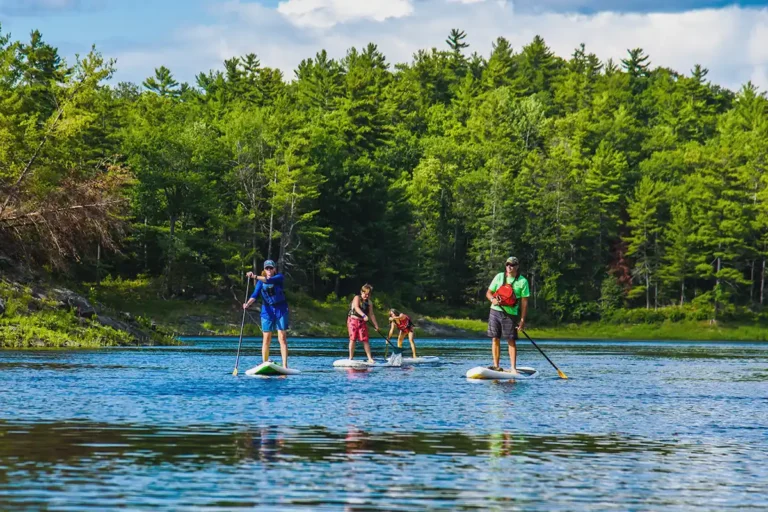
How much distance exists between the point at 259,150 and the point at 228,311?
49.0ft

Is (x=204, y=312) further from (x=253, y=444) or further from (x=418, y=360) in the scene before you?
(x=253, y=444)

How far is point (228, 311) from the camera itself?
77.4 metres

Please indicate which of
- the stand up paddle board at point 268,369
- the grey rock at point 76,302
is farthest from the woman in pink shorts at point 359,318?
the grey rock at point 76,302

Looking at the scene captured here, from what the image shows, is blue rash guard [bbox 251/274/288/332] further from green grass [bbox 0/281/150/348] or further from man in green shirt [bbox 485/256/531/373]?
green grass [bbox 0/281/150/348]

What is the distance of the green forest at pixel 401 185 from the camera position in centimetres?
6719

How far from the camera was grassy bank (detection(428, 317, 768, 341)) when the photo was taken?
98.6m

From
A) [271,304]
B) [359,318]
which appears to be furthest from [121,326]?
[271,304]

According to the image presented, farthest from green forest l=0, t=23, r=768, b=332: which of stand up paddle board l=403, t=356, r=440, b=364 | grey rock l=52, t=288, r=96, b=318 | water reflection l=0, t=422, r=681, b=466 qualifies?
water reflection l=0, t=422, r=681, b=466

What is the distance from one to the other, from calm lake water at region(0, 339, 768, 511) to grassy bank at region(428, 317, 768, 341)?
76344 mm

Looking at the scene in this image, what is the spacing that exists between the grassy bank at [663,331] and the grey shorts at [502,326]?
72.1m

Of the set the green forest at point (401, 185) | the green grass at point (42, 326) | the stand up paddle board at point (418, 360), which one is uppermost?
the green forest at point (401, 185)

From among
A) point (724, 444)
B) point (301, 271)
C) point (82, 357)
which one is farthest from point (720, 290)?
point (724, 444)

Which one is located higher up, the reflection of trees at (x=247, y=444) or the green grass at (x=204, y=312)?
the green grass at (x=204, y=312)

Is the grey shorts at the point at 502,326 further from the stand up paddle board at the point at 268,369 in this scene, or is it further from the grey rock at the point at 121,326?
the grey rock at the point at 121,326
